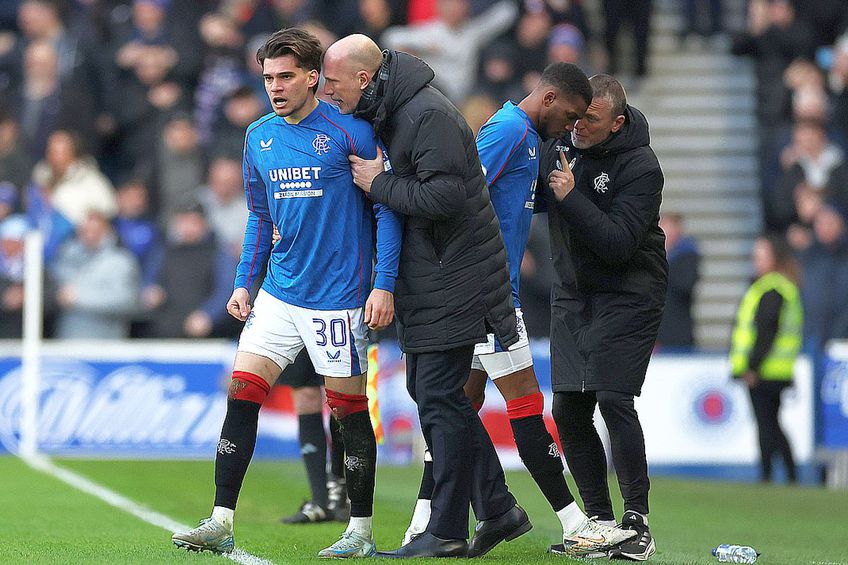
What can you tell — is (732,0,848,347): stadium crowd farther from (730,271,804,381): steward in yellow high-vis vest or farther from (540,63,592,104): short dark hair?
(540,63,592,104): short dark hair

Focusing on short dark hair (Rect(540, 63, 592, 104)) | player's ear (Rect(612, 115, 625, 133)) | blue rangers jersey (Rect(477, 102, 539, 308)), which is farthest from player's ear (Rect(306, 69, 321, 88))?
player's ear (Rect(612, 115, 625, 133))

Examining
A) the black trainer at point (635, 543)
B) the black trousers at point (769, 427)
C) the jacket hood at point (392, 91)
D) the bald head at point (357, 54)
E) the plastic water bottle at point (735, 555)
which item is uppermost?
the bald head at point (357, 54)

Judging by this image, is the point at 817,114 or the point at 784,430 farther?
the point at 817,114

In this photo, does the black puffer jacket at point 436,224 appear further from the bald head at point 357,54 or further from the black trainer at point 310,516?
the black trainer at point 310,516

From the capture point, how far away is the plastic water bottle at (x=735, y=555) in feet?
24.0

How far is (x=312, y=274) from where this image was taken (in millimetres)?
6781

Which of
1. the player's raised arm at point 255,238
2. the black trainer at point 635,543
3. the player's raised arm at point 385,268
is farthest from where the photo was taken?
the black trainer at point 635,543

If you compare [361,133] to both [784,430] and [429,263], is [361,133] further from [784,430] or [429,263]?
[784,430]

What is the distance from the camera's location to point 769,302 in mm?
14039

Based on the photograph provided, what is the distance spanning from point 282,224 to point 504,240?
3.94 ft

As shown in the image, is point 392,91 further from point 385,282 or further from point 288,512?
point 288,512

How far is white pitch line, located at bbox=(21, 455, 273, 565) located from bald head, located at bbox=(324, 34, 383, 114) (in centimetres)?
207

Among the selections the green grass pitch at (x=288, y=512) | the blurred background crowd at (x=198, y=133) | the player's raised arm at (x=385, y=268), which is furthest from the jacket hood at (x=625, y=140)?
the blurred background crowd at (x=198, y=133)

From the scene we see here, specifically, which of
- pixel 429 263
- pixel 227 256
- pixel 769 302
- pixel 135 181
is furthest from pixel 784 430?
pixel 429 263
